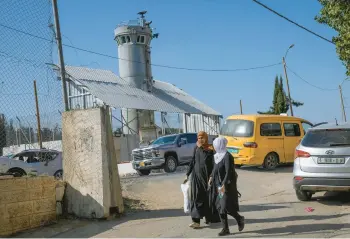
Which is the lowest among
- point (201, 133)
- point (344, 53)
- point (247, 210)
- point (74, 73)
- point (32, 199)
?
point (247, 210)

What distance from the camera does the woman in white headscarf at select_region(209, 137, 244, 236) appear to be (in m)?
6.60

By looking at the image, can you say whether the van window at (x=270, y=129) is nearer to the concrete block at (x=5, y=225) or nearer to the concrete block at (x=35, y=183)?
the concrete block at (x=35, y=183)

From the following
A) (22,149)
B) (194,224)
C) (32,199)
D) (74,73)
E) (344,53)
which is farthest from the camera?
(74,73)

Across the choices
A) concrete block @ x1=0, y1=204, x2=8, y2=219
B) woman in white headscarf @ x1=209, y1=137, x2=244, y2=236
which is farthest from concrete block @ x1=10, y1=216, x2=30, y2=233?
woman in white headscarf @ x1=209, y1=137, x2=244, y2=236

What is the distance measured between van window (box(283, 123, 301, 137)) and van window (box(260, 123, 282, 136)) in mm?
343

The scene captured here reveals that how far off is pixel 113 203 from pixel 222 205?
2773mm

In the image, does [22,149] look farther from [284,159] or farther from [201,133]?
[201,133]

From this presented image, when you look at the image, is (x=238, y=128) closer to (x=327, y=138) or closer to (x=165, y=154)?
(x=165, y=154)

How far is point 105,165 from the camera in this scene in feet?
27.8

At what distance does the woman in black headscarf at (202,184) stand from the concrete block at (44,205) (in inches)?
114

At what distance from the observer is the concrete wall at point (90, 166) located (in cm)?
841

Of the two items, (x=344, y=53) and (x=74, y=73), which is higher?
(x=74, y=73)

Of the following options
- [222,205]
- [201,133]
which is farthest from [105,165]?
[222,205]

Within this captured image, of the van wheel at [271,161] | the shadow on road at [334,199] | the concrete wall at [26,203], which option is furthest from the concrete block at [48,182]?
the van wheel at [271,161]
